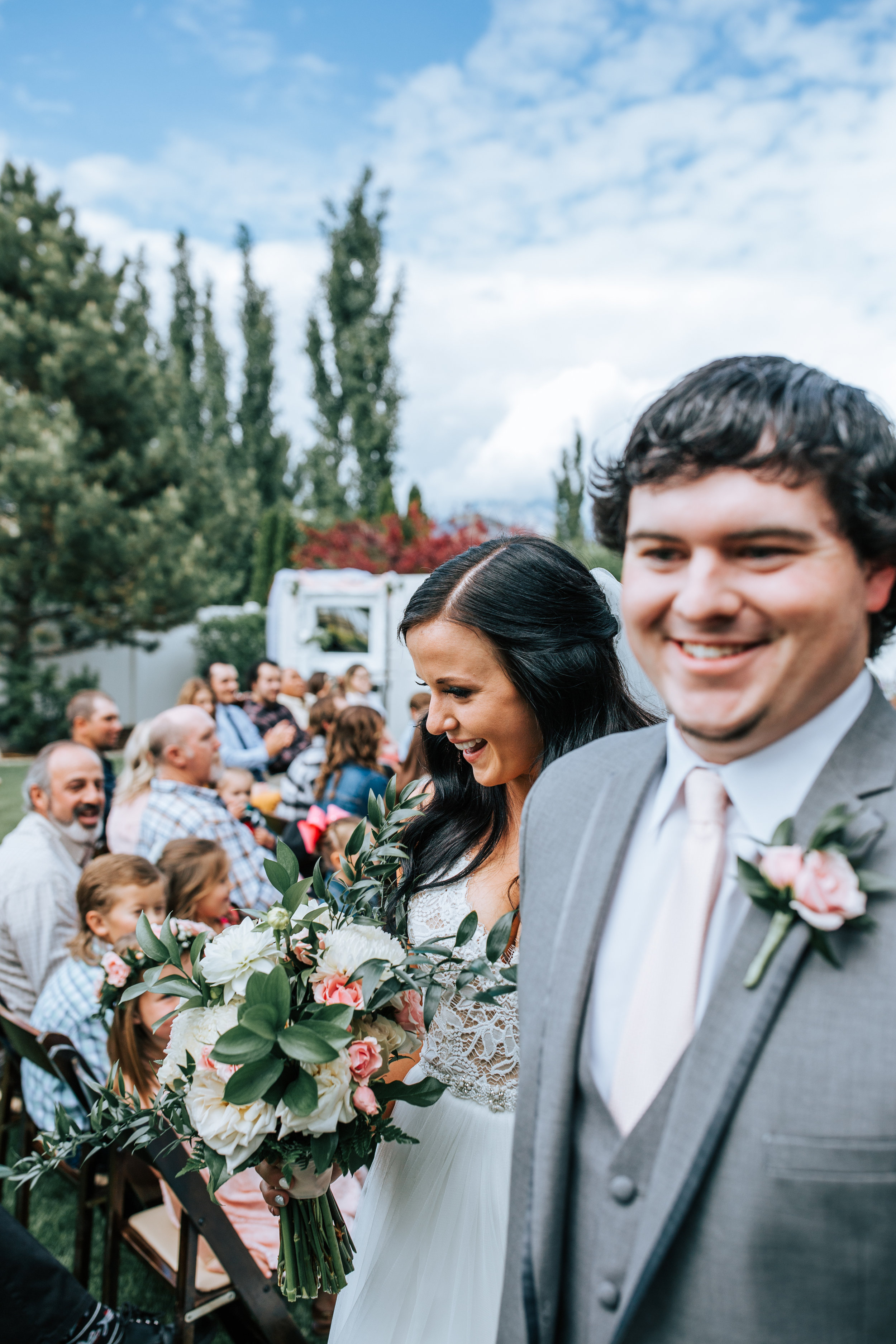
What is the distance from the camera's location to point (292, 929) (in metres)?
1.45

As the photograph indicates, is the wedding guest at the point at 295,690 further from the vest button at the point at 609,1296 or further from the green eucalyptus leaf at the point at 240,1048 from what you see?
the vest button at the point at 609,1296

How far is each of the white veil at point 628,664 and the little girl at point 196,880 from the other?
1.96 m

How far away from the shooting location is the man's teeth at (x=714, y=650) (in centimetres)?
88

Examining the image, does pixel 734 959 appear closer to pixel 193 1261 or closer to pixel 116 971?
pixel 116 971

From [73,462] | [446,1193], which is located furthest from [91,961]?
[73,462]

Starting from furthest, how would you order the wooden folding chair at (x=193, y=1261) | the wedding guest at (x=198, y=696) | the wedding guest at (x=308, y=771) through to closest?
the wedding guest at (x=198, y=696)
the wedding guest at (x=308, y=771)
the wooden folding chair at (x=193, y=1261)

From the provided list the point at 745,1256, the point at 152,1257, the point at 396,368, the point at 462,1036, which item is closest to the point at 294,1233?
the point at 462,1036

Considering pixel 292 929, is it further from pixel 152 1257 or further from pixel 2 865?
pixel 2 865

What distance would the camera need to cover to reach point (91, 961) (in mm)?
3055

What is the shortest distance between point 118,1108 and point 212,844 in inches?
77.2

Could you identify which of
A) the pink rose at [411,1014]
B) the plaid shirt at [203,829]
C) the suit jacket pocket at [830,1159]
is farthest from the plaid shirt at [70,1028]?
the suit jacket pocket at [830,1159]

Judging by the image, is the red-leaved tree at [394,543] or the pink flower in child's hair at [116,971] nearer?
the pink flower in child's hair at [116,971]

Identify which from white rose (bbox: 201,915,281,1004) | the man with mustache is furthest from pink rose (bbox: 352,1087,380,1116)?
the man with mustache

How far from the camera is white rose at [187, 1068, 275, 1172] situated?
→ 51.5 inches
